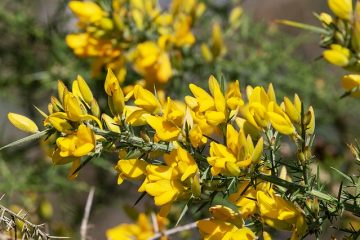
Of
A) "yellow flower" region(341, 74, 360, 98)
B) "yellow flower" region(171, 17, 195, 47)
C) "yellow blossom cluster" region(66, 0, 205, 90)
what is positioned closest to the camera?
"yellow flower" region(341, 74, 360, 98)

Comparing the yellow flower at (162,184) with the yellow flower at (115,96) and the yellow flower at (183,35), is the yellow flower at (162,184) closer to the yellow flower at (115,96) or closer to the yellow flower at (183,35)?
the yellow flower at (115,96)

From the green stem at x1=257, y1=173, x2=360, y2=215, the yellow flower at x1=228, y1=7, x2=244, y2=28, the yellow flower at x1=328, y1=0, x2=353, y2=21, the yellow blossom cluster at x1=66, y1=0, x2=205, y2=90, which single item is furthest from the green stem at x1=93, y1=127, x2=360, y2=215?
the yellow flower at x1=228, y1=7, x2=244, y2=28

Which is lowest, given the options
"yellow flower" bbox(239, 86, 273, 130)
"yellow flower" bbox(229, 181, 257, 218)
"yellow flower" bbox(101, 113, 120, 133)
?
"yellow flower" bbox(229, 181, 257, 218)

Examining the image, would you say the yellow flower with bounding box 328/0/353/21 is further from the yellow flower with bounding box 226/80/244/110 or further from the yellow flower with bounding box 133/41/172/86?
the yellow flower with bounding box 133/41/172/86

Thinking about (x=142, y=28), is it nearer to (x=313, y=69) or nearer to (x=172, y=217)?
(x=172, y=217)

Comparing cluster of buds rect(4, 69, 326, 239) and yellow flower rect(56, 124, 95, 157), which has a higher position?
yellow flower rect(56, 124, 95, 157)

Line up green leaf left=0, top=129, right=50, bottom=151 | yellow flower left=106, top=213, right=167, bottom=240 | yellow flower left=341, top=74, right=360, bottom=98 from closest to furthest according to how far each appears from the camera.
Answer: green leaf left=0, top=129, right=50, bottom=151, yellow flower left=341, top=74, right=360, bottom=98, yellow flower left=106, top=213, right=167, bottom=240

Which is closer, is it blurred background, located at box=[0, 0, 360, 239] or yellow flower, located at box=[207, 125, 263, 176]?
yellow flower, located at box=[207, 125, 263, 176]

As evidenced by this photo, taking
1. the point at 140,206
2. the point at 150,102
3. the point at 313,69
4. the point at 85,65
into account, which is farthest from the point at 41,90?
the point at 150,102

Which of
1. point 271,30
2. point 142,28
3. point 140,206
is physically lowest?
point 140,206
